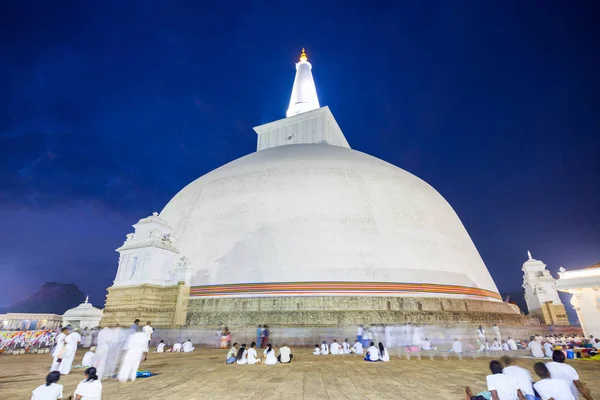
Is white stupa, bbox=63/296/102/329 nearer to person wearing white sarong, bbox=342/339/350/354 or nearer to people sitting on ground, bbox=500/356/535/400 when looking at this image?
person wearing white sarong, bbox=342/339/350/354

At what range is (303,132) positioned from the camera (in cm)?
2592

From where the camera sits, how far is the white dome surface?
537 inches

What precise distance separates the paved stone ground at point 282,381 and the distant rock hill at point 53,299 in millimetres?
103981

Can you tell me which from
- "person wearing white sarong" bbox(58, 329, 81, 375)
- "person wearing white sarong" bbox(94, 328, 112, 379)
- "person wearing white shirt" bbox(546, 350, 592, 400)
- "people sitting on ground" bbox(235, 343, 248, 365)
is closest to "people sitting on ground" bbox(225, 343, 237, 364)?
"people sitting on ground" bbox(235, 343, 248, 365)

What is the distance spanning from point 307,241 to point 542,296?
62.8ft

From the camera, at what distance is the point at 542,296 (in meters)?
21.9

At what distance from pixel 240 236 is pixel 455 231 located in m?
11.8

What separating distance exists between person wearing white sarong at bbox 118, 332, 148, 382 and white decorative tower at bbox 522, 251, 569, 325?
24864mm

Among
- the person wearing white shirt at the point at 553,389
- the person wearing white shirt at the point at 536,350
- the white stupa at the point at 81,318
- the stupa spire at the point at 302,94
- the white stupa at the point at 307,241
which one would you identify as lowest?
the person wearing white shirt at the point at 553,389

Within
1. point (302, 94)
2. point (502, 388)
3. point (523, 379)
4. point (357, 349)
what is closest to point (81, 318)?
point (357, 349)

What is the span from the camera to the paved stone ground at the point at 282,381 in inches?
193

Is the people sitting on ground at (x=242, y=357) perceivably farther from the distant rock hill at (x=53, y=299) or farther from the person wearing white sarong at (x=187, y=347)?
the distant rock hill at (x=53, y=299)

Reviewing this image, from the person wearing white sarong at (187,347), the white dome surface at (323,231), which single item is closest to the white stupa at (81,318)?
the white dome surface at (323,231)

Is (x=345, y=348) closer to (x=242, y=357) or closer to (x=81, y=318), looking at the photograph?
(x=242, y=357)
